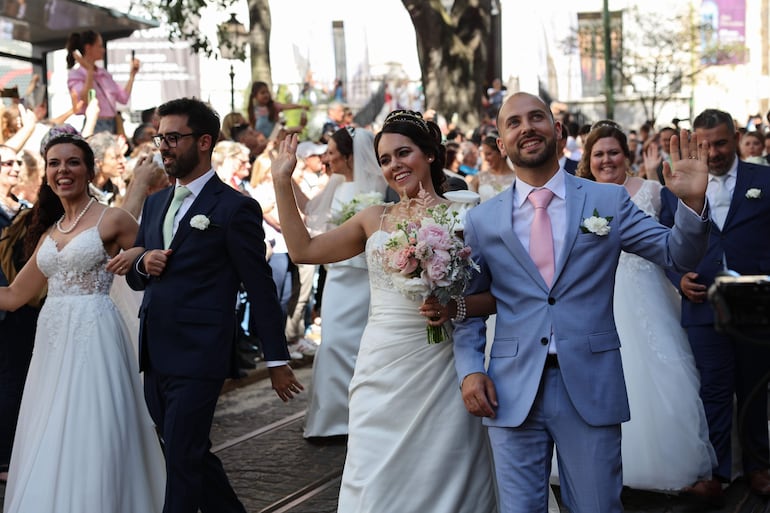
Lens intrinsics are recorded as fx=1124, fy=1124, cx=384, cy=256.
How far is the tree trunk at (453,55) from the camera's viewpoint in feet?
85.6

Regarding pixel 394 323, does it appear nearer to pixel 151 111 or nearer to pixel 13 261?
pixel 13 261

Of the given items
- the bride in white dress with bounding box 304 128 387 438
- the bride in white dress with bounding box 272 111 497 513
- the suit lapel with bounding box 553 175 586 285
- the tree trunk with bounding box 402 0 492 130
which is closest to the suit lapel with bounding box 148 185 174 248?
the bride in white dress with bounding box 272 111 497 513

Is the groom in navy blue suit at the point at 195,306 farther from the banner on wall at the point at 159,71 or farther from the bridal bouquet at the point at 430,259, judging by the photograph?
the banner on wall at the point at 159,71

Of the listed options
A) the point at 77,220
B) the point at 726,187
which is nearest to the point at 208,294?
the point at 77,220

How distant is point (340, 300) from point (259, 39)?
58.5 ft

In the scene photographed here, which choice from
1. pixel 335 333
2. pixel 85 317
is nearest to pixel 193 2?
pixel 335 333

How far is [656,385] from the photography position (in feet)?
24.2

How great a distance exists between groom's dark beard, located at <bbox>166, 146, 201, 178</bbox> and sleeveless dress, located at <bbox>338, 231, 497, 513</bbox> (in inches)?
47.8

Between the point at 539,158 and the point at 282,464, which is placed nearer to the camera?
the point at 539,158

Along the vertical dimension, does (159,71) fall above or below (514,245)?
above

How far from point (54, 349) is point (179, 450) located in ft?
3.97

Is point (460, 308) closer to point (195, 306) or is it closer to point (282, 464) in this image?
point (195, 306)

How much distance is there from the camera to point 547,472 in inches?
181

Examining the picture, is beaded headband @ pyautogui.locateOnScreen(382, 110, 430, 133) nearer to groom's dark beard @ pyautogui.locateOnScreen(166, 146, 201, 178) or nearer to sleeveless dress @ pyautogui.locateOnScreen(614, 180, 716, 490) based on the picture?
groom's dark beard @ pyautogui.locateOnScreen(166, 146, 201, 178)
